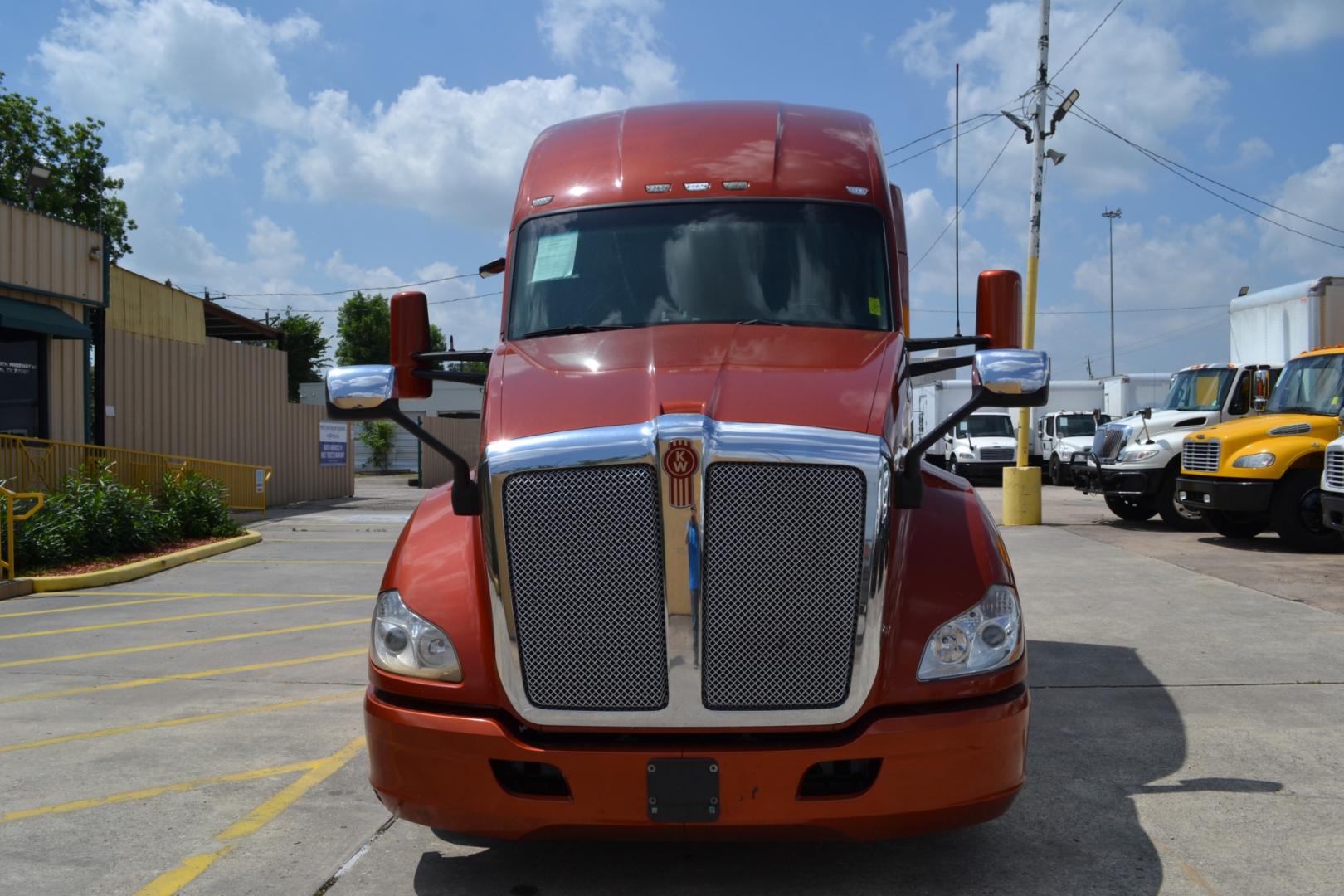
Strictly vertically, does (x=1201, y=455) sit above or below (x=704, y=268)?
below

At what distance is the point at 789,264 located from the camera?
5234mm

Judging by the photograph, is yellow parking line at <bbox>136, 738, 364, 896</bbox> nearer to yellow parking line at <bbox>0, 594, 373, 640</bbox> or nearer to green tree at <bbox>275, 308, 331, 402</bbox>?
yellow parking line at <bbox>0, 594, 373, 640</bbox>

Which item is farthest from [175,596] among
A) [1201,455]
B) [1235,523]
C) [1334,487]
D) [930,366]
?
[1235,523]

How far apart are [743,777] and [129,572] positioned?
1137 centimetres

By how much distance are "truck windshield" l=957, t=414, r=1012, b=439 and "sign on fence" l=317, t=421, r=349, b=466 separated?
51.6 ft

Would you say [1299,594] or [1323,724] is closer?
[1323,724]

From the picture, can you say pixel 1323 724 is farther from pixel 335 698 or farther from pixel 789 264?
pixel 335 698

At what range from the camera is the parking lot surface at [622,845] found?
407 centimetres

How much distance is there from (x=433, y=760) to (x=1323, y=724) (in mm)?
4584

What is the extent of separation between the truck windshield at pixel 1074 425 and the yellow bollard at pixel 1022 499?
14947 mm

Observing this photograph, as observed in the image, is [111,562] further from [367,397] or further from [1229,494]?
[1229,494]

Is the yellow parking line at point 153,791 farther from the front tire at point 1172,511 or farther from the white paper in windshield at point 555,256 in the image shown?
the front tire at point 1172,511

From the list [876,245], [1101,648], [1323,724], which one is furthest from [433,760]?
[1101,648]

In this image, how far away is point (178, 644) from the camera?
892 centimetres
